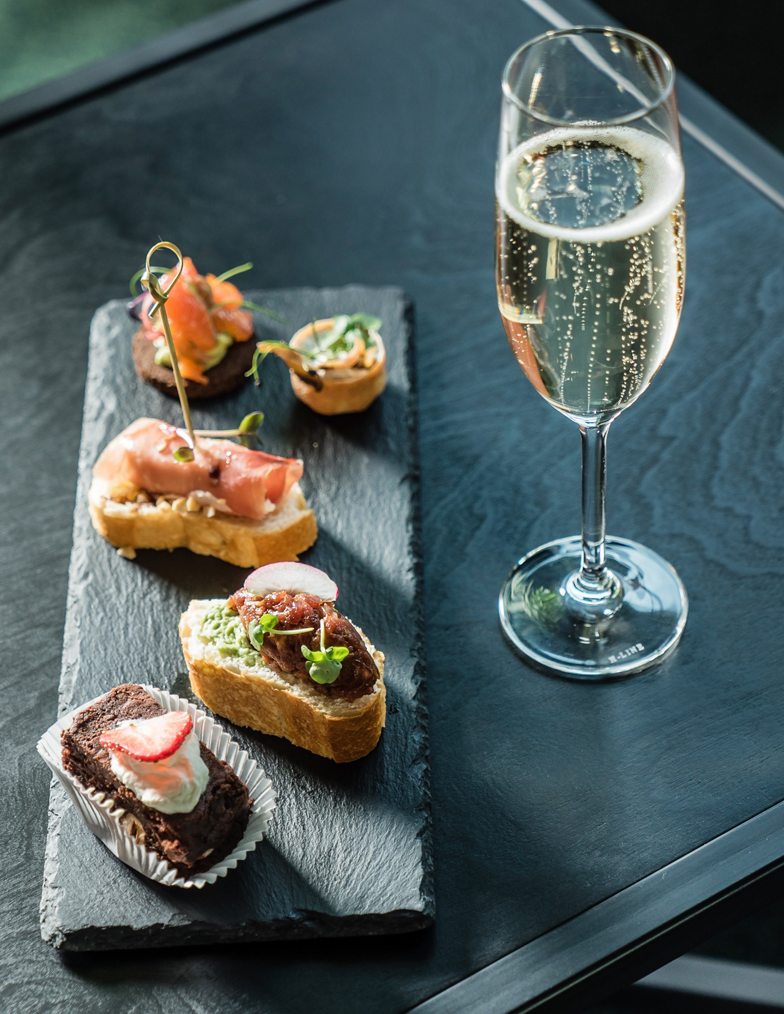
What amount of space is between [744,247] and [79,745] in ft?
5.14

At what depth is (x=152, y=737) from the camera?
1.42 m

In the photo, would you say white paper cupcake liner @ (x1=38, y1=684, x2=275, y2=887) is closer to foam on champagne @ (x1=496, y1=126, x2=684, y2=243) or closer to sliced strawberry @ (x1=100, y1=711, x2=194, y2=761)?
sliced strawberry @ (x1=100, y1=711, x2=194, y2=761)

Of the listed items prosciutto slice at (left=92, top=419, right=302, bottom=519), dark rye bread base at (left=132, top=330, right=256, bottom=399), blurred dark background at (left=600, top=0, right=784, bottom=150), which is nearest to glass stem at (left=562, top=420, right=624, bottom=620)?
prosciutto slice at (left=92, top=419, right=302, bottom=519)

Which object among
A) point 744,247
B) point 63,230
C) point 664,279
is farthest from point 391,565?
point 63,230

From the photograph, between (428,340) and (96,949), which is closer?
(96,949)

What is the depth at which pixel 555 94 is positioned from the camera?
1413 millimetres

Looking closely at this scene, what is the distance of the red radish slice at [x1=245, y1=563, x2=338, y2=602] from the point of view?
1.63 m

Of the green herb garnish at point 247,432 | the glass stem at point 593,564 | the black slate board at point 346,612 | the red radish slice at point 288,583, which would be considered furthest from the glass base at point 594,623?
the green herb garnish at point 247,432

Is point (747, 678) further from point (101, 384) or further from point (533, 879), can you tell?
point (101, 384)

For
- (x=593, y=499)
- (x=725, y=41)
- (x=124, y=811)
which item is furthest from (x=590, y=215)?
(x=725, y=41)

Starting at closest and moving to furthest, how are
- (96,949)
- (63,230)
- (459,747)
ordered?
(96,949)
(459,747)
(63,230)

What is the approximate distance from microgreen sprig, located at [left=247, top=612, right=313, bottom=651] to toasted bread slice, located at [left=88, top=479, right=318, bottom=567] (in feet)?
0.79

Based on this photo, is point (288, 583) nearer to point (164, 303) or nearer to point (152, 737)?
point (152, 737)

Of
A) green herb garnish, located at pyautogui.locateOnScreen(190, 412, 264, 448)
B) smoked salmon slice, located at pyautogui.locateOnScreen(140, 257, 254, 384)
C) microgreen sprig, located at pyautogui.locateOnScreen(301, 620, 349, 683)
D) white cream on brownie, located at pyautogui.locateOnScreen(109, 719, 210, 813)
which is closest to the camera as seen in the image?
white cream on brownie, located at pyautogui.locateOnScreen(109, 719, 210, 813)
